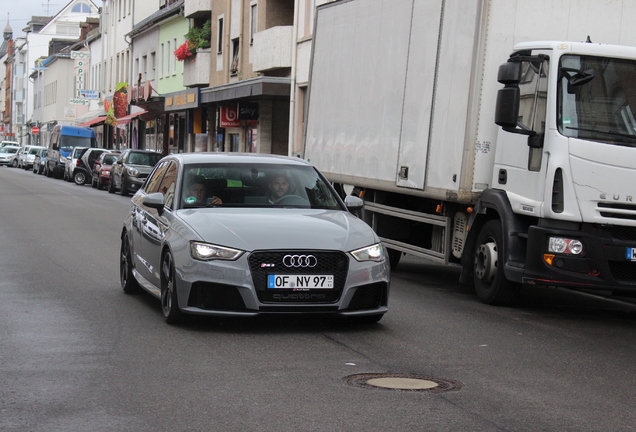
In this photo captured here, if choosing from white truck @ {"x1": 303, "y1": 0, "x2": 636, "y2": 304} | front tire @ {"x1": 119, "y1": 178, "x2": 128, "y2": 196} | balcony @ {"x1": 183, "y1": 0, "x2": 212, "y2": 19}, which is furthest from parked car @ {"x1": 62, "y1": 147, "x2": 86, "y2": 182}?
white truck @ {"x1": 303, "y1": 0, "x2": 636, "y2": 304}

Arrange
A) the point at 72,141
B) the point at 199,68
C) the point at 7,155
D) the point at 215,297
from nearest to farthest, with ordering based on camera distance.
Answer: the point at 215,297 < the point at 199,68 < the point at 72,141 < the point at 7,155

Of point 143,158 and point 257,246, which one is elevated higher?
point 257,246

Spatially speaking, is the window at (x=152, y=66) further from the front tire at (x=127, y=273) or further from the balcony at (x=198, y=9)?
the front tire at (x=127, y=273)

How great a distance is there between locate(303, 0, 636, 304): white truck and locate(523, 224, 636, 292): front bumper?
1 cm

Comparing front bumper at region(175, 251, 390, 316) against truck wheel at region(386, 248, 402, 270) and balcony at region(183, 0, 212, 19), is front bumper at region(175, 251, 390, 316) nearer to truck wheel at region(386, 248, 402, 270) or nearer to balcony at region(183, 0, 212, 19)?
truck wheel at region(386, 248, 402, 270)

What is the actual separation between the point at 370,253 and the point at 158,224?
211 cm

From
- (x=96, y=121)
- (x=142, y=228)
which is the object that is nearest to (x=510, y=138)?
(x=142, y=228)

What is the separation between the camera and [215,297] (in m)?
8.56

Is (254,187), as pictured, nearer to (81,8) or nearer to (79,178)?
(79,178)

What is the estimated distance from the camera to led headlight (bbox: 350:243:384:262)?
8734 mm

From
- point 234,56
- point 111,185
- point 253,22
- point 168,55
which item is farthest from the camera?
point 168,55

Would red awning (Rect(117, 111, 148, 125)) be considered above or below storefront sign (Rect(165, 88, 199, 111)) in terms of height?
below

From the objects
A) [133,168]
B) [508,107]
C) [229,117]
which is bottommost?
[133,168]

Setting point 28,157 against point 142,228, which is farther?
point 28,157
